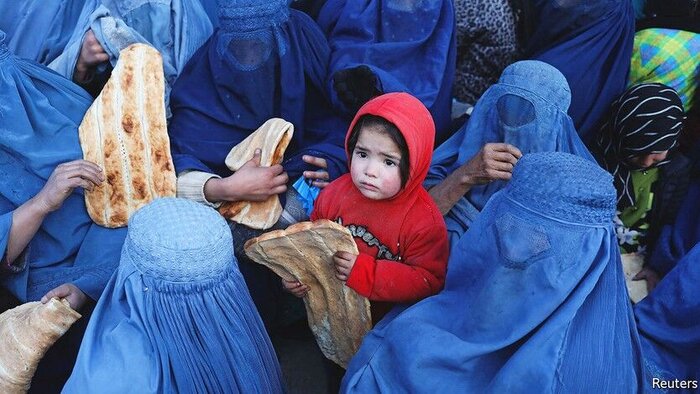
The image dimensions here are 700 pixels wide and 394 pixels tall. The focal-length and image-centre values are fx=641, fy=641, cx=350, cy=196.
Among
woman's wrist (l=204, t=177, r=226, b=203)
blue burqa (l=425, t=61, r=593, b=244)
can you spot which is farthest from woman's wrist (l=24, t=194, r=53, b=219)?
blue burqa (l=425, t=61, r=593, b=244)

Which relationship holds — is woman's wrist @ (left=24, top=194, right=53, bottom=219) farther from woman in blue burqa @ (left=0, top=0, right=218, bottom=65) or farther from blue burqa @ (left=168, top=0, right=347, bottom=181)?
woman in blue burqa @ (left=0, top=0, right=218, bottom=65)

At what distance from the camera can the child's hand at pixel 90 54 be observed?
2688 millimetres

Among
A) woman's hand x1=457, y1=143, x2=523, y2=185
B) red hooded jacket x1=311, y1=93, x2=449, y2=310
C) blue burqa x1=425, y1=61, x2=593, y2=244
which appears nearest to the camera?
red hooded jacket x1=311, y1=93, x2=449, y2=310

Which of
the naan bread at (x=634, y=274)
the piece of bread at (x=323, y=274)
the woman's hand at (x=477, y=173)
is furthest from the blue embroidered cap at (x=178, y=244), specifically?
the naan bread at (x=634, y=274)

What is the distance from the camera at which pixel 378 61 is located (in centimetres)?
282

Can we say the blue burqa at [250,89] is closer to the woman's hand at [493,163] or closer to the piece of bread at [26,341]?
the woman's hand at [493,163]

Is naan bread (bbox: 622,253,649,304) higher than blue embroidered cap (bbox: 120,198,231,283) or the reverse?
the reverse

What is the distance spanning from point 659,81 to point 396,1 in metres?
1.29

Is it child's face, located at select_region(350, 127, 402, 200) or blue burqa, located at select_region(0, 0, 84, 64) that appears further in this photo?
blue burqa, located at select_region(0, 0, 84, 64)

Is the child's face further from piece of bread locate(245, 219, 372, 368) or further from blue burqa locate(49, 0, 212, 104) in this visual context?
blue burqa locate(49, 0, 212, 104)

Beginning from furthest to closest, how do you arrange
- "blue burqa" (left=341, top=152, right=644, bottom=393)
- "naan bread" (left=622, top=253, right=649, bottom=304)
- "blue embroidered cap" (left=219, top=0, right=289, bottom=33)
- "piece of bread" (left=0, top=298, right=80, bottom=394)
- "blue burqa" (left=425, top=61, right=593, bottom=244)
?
"naan bread" (left=622, top=253, right=649, bottom=304) → "blue embroidered cap" (left=219, top=0, right=289, bottom=33) → "blue burqa" (left=425, top=61, right=593, bottom=244) → "piece of bread" (left=0, top=298, right=80, bottom=394) → "blue burqa" (left=341, top=152, right=644, bottom=393)

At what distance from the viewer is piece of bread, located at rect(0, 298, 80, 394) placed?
1.95 m

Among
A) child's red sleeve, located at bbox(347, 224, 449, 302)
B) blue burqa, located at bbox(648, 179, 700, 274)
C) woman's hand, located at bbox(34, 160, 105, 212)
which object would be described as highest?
woman's hand, located at bbox(34, 160, 105, 212)

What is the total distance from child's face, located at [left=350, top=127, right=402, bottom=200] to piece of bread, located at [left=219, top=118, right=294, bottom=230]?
1.52ft
